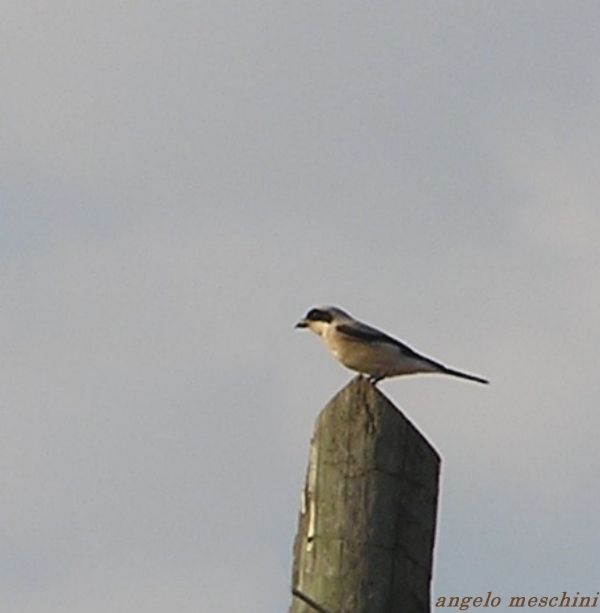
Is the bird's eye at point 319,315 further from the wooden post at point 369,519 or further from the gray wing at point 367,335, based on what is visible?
the wooden post at point 369,519

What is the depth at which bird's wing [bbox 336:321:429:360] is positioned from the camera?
1170cm

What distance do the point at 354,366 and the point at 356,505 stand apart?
22.0 feet

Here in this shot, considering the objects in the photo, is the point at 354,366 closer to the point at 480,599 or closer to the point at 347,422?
the point at 480,599

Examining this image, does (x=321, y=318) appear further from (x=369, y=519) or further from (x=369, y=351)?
(x=369, y=519)

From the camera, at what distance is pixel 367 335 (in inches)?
463

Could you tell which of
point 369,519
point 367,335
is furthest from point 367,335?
point 369,519

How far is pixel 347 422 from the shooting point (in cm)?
520

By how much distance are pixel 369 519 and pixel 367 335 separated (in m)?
6.75

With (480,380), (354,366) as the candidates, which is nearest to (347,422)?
(354,366)

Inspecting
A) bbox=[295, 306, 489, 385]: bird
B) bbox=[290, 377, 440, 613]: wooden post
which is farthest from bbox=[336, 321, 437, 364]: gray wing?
bbox=[290, 377, 440, 613]: wooden post

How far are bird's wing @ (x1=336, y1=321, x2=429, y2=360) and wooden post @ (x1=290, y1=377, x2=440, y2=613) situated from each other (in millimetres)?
6485

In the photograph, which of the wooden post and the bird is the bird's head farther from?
the wooden post

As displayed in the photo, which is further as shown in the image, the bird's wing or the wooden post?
the bird's wing

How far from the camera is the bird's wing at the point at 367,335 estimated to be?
1170 centimetres
